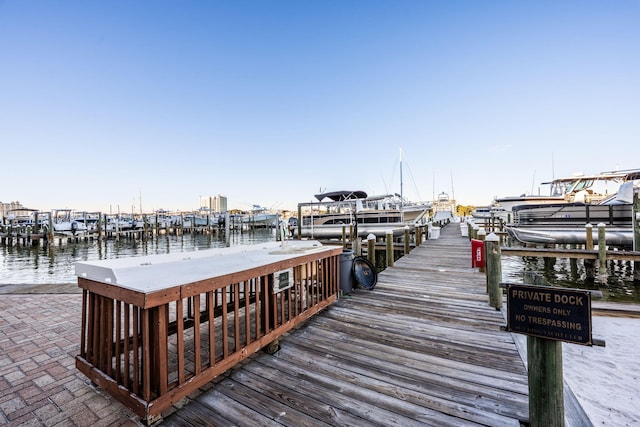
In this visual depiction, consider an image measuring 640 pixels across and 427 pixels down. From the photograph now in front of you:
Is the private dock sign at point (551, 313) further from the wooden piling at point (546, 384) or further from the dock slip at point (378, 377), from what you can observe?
the dock slip at point (378, 377)

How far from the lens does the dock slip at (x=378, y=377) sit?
6.26ft

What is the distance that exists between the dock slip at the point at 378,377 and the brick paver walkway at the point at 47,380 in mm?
682

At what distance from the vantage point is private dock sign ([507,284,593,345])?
60.6 inches

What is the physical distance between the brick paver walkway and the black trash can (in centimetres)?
371

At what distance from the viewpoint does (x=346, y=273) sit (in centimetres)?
515

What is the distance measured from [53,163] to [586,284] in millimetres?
32864

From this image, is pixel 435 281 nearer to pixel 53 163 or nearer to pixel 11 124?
pixel 11 124

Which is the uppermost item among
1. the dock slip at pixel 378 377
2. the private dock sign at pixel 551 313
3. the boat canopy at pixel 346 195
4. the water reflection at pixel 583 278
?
the boat canopy at pixel 346 195

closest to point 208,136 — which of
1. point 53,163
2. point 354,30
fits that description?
point 53,163

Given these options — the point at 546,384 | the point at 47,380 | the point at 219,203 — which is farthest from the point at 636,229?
the point at 219,203

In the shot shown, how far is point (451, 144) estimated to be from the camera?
21500mm

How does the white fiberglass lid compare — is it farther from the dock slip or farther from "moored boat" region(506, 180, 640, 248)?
"moored boat" region(506, 180, 640, 248)

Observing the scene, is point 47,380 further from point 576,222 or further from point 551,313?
point 576,222

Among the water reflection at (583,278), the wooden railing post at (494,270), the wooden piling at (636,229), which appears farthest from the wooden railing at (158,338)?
the wooden piling at (636,229)
